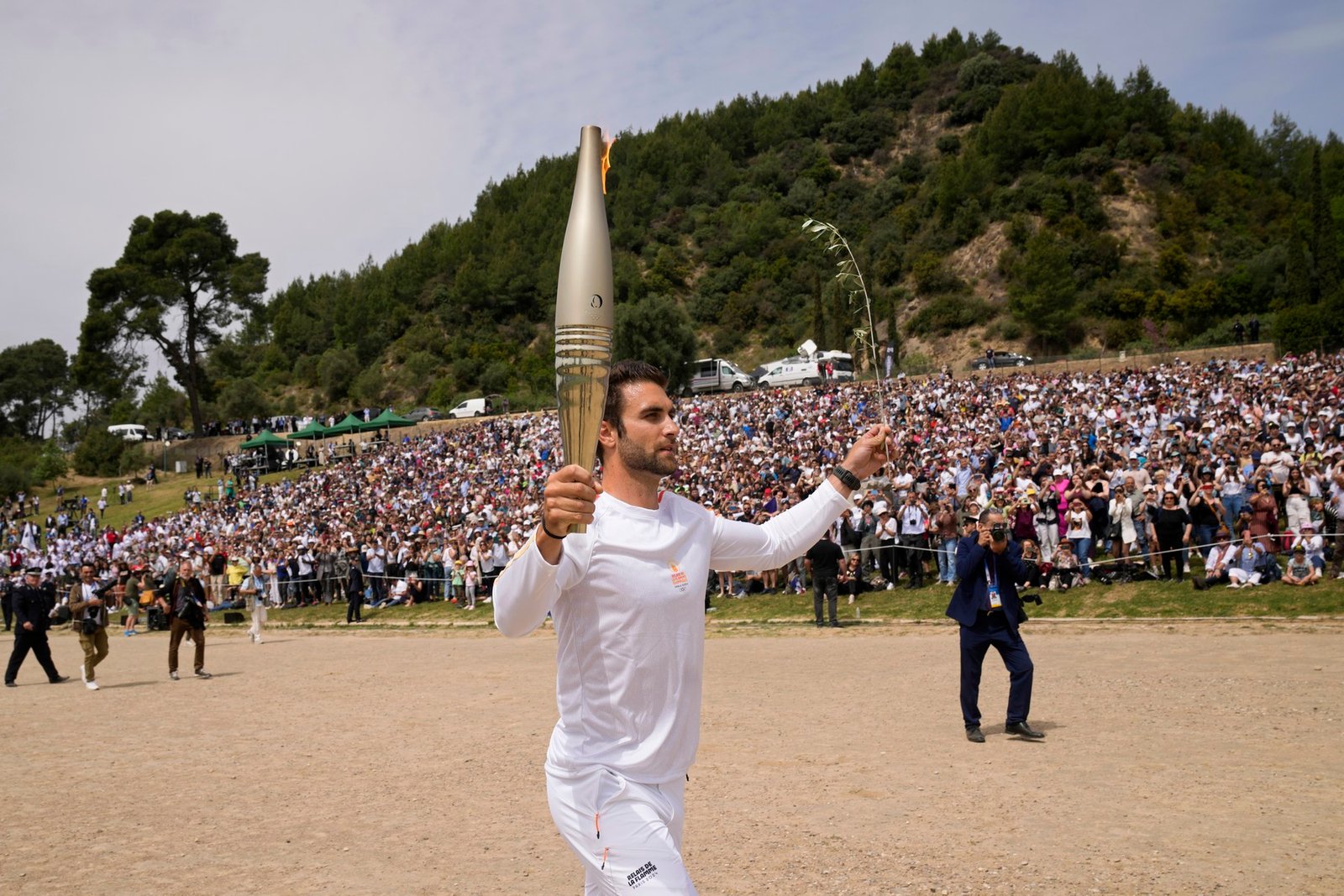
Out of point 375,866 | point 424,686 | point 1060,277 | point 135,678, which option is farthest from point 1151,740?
point 1060,277

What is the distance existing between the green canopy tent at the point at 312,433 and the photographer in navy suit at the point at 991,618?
165 ft

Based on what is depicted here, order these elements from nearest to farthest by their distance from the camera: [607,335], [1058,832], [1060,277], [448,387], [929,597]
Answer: [607,335] < [1058,832] < [929,597] < [1060,277] < [448,387]

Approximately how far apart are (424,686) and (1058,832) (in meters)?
9.68

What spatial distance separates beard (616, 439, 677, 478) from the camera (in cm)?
322

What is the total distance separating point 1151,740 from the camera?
27.9 feet

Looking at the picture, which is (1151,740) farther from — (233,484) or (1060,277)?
(1060,277)

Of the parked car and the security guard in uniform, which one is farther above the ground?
the parked car

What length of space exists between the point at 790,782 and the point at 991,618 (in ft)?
8.07

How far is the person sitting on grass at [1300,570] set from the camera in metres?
15.2

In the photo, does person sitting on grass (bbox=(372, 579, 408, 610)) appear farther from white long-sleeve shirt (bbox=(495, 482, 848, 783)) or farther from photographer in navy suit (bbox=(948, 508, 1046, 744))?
white long-sleeve shirt (bbox=(495, 482, 848, 783))

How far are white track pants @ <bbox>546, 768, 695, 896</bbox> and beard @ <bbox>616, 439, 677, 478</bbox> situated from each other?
92cm

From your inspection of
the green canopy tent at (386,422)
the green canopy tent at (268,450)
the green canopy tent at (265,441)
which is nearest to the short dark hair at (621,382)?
the green canopy tent at (386,422)

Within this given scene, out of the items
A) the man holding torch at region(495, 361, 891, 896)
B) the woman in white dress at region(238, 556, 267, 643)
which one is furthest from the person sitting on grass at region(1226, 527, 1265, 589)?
the woman in white dress at region(238, 556, 267, 643)

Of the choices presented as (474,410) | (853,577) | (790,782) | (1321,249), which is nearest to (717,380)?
(474,410)
